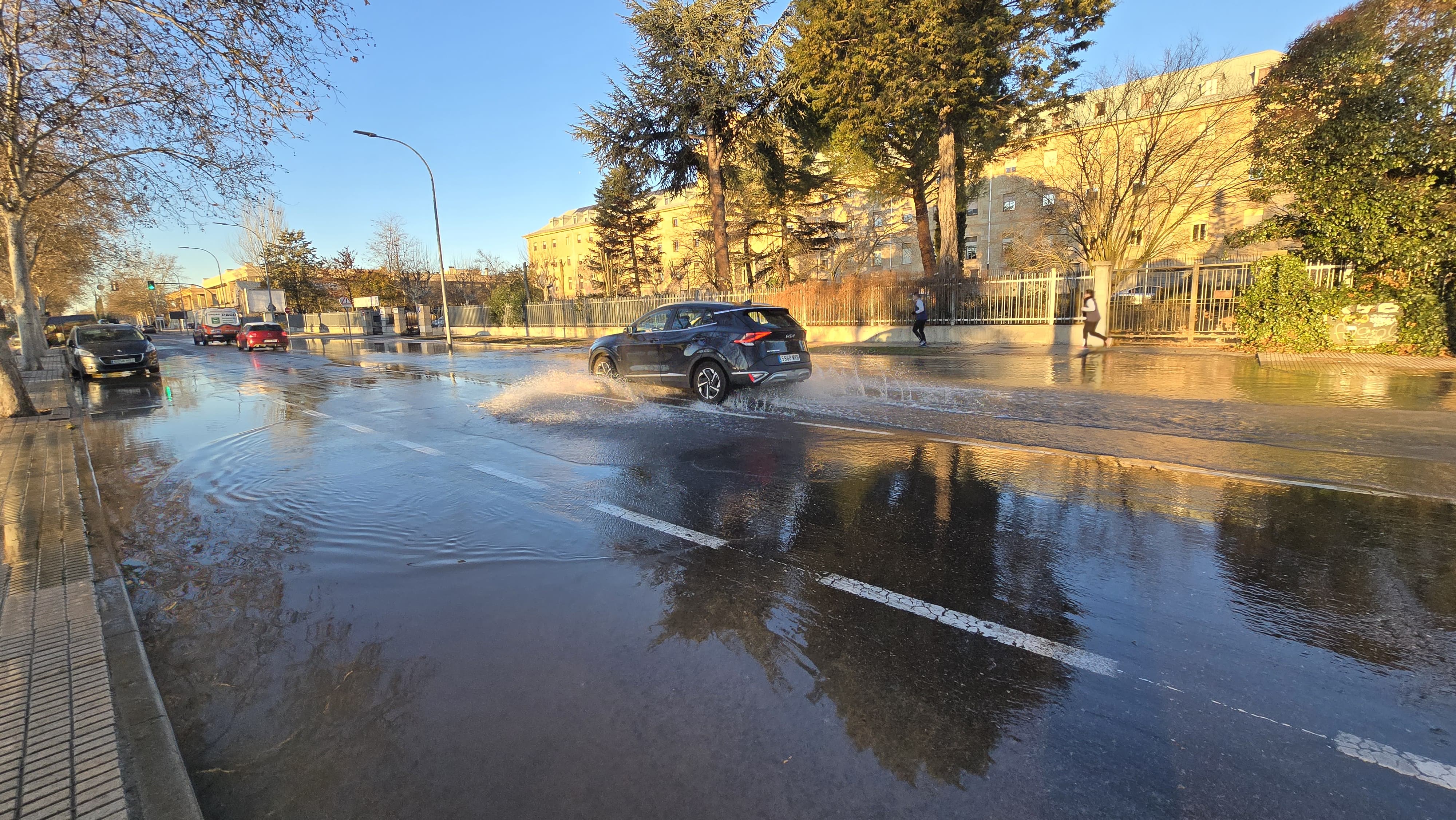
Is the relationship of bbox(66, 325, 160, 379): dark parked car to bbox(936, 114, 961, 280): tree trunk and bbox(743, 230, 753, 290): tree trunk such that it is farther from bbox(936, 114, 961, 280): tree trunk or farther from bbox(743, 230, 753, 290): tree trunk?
bbox(743, 230, 753, 290): tree trunk

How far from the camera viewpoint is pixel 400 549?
14.9 feet

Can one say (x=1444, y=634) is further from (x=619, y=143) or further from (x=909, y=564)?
(x=619, y=143)

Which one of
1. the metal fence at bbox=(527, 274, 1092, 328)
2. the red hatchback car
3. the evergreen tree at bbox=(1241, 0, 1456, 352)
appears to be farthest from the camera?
the red hatchback car

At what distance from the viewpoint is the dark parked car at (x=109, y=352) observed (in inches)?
685

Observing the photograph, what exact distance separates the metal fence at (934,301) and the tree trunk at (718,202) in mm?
1141

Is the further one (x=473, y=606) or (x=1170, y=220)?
(x=1170, y=220)

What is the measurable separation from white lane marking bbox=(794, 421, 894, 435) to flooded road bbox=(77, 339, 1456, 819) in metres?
0.89

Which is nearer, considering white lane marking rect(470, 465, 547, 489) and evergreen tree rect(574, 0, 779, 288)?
white lane marking rect(470, 465, 547, 489)

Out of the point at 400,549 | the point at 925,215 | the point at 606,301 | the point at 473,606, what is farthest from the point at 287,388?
the point at 925,215

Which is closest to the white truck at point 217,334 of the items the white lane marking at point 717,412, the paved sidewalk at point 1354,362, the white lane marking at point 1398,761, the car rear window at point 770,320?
the white lane marking at point 717,412

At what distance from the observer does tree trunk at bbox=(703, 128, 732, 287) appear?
1039 inches

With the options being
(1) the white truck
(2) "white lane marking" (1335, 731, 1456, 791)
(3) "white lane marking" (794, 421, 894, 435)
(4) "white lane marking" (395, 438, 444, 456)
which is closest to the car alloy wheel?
(3) "white lane marking" (794, 421, 894, 435)

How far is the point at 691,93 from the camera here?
24422 mm

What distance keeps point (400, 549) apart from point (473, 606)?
125 cm
